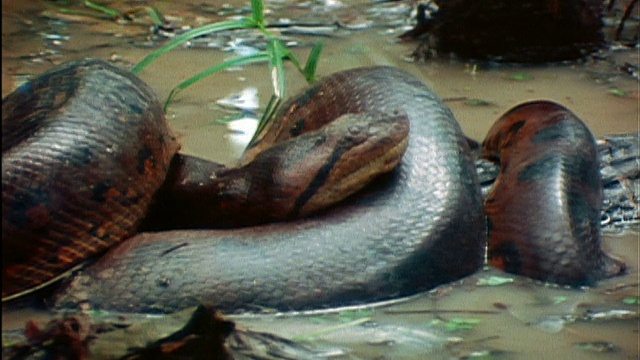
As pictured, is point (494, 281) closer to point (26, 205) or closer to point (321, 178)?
point (321, 178)

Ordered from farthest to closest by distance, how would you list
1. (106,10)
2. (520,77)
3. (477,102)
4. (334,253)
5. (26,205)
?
(106,10) < (520,77) < (477,102) < (334,253) < (26,205)

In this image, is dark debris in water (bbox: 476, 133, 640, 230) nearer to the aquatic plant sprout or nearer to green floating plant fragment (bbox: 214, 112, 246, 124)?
the aquatic plant sprout

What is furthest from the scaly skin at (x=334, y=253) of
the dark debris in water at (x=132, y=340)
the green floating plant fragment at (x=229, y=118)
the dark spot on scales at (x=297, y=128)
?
the green floating plant fragment at (x=229, y=118)

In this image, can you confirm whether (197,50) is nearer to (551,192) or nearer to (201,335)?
(551,192)

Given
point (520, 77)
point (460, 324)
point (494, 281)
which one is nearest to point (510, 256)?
point (494, 281)

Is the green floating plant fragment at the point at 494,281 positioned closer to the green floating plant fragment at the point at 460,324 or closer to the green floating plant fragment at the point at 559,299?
the green floating plant fragment at the point at 559,299

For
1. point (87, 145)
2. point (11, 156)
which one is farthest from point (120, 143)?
point (11, 156)
